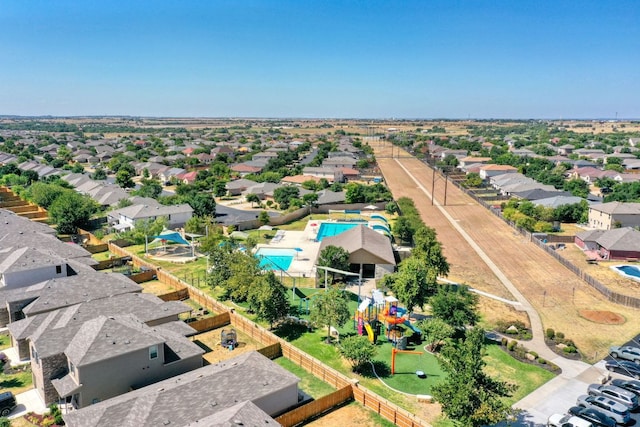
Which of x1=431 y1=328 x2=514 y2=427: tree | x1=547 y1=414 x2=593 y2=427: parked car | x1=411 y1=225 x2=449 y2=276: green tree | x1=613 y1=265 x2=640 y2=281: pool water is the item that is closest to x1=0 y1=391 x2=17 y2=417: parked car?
x1=431 y1=328 x2=514 y2=427: tree

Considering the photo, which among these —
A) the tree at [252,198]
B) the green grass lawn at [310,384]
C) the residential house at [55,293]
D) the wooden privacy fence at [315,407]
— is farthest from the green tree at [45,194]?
the wooden privacy fence at [315,407]

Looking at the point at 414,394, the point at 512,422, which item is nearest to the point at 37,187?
the point at 414,394

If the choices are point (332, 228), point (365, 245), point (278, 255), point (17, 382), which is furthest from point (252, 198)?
point (17, 382)

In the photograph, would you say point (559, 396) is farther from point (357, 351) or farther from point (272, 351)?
point (272, 351)

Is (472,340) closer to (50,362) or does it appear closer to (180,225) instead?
(50,362)

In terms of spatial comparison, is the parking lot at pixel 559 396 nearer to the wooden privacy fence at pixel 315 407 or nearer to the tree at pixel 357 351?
the tree at pixel 357 351

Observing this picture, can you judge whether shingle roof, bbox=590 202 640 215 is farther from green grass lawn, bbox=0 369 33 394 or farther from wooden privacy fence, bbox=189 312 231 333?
green grass lawn, bbox=0 369 33 394
